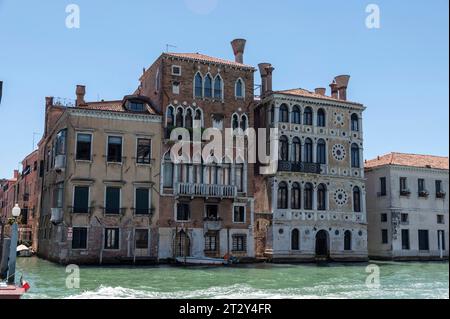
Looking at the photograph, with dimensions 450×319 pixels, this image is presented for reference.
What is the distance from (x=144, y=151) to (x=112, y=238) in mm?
4599

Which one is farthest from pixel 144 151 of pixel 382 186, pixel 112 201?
pixel 382 186

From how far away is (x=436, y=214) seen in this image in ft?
113

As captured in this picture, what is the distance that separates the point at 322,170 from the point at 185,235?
29.9 ft

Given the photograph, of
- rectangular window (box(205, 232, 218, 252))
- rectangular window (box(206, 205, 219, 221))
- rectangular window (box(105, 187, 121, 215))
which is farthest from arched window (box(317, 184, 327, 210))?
rectangular window (box(105, 187, 121, 215))

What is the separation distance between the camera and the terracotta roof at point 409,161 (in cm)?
3444

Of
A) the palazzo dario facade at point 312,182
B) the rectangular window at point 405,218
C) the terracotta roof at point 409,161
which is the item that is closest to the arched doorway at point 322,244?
the palazzo dario facade at point 312,182

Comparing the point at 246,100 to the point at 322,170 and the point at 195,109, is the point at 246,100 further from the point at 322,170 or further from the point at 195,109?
the point at 322,170

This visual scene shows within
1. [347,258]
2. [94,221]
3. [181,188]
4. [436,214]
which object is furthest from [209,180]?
[436,214]

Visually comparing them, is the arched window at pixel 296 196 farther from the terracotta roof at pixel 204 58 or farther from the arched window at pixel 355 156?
the terracotta roof at pixel 204 58

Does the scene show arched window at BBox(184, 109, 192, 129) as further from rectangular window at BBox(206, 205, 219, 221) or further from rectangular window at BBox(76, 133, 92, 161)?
rectangular window at BBox(76, 133, 92, 161)

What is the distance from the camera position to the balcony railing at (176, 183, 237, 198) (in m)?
27.2

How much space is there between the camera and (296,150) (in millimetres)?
30812

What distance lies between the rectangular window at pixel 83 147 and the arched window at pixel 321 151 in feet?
43.1

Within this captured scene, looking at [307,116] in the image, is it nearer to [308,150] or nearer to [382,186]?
[308,150]
